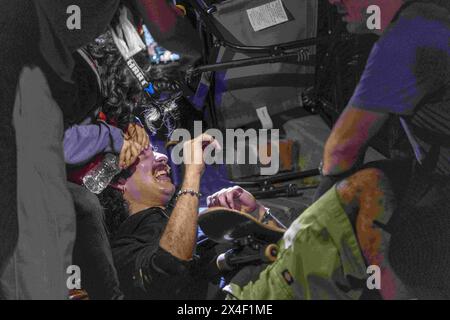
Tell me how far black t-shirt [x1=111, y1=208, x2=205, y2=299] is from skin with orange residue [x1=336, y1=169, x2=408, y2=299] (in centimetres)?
37

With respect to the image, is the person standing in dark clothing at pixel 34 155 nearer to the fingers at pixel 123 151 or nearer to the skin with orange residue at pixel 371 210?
the fingers at pixel 123 151

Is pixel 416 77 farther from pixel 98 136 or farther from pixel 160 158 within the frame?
pixel 98 136

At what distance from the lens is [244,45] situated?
1496 millimetres

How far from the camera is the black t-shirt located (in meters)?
1.42

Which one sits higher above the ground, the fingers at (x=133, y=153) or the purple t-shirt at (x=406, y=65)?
the purple t-shirt at (x=406, y=65)

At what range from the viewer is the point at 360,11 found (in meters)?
1.44

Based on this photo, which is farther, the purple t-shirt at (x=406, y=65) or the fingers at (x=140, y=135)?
the fingers at (x=140, y=135)

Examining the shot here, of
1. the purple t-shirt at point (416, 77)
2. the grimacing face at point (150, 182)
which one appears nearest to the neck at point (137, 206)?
the grimacing face at point (150, 182)

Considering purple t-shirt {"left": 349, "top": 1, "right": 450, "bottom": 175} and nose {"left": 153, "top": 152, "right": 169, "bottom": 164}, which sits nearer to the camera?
purple t-shirt {"left": 349, "top": 1, "right": 450, "bottom": 175}

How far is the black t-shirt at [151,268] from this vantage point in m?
1.42

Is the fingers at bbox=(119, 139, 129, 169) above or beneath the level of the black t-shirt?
above

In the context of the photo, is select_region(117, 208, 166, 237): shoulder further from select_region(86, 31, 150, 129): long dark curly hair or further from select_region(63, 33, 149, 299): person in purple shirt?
select_region(86, 31, 150, 129): long dark curly hair

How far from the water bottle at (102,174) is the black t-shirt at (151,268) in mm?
119

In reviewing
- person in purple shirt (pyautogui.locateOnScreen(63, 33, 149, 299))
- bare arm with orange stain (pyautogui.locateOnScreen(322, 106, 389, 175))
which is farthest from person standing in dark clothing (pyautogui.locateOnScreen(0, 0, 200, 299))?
bare arm with orange stain (pyautogui.locateOnScreen(322, 106, 389, 175))
